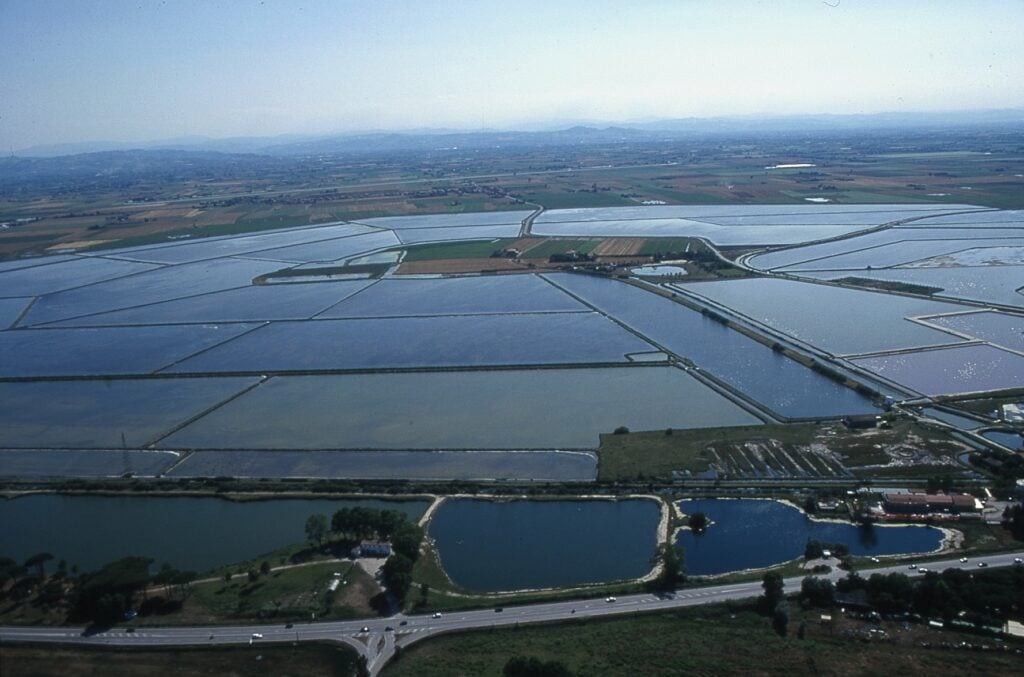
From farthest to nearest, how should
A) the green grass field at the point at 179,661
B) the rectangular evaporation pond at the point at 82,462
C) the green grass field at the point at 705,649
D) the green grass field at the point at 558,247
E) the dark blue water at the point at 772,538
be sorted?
the green grass field at the point at 558,247 → the rectangular evaporation pond at the point at 82,462 → the dark blue water at the point at 772,538 → the green grass field at the point at 179,661 → the green grass field at the point at 705,649

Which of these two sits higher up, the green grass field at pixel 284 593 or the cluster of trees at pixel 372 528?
the cluster of trees at pixel 372 528

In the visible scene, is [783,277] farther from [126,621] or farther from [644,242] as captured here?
[126,621]

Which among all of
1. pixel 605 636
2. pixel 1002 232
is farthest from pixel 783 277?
pixel 605 636

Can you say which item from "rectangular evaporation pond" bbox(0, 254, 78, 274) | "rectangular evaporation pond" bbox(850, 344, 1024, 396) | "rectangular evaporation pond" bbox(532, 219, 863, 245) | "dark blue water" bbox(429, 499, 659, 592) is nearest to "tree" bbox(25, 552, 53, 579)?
"dark blue water" bbox(429, 499, 659, 592)

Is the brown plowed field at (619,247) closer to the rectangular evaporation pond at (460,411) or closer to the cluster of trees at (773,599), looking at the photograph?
the rectangular evaporation pond at (460,411)

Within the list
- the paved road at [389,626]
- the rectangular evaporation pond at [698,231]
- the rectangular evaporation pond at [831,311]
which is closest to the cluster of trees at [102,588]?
the paved road at [389,626]

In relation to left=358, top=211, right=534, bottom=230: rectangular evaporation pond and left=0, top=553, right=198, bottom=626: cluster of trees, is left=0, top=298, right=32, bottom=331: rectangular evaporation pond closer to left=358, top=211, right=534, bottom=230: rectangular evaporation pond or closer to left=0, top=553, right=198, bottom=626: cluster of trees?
left=0, top=553, right=198, bottom=626: cluster of trees
